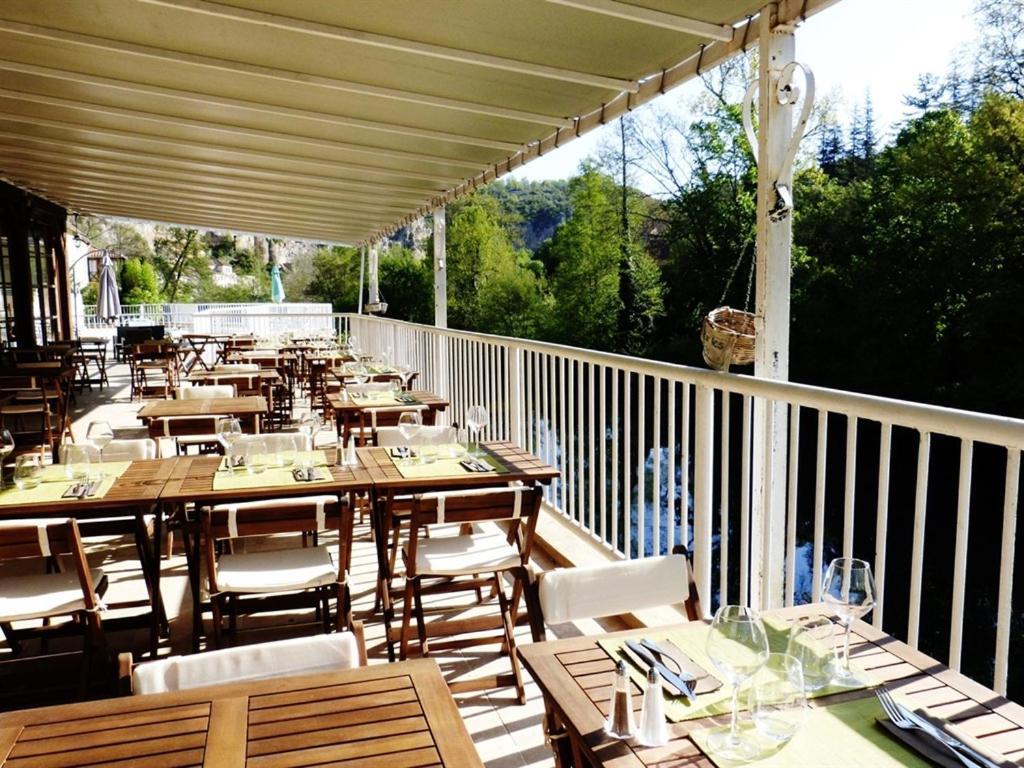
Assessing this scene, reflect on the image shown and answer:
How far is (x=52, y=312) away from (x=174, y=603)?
35.4 feet

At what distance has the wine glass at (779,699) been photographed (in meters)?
1.39

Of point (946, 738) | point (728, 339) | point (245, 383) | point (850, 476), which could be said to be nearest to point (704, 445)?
point (728, 339)

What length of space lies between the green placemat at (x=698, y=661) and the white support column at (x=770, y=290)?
3.90 feet

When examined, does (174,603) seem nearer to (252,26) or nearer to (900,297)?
(252,26)

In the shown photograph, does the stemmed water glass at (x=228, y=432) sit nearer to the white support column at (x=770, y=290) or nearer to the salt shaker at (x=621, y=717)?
the white support column at (x=770, y=290)

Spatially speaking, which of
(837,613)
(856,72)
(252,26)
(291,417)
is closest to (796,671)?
(837,613)

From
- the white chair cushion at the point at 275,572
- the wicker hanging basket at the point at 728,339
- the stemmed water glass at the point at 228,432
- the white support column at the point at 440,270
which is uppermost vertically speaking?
the white support column at the point at 440,270

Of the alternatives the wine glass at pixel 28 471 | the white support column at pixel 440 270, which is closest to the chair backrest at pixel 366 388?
the wine glass at pixel 28 471

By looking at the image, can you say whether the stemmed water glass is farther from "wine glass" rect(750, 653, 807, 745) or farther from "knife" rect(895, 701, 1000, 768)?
"knife" rect(895, 701, 1000, 768)

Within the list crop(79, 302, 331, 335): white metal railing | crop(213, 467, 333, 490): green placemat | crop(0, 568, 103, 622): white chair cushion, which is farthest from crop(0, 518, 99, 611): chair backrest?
crop(79, 302, 331, 335): white metal railing

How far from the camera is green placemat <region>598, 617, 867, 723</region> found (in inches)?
58.9

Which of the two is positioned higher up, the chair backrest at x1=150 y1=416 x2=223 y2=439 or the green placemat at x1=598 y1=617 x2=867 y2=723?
the green placemat at x1=598 y1=617 x2=867 y2=723

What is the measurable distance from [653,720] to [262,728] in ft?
2.30

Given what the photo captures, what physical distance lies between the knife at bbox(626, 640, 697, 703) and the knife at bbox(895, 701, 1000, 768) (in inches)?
14.5
